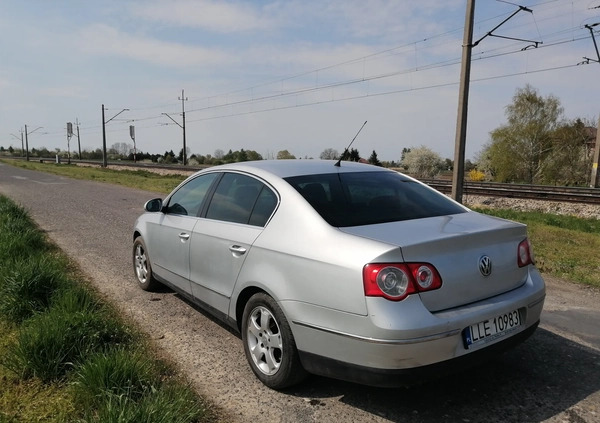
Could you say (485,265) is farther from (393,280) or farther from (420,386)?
(420,386)

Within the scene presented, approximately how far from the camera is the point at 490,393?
317 centimetres

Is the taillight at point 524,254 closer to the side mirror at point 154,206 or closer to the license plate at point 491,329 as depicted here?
the license plate at point 491,329

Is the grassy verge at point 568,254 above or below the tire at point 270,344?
below

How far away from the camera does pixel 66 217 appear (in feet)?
38.2

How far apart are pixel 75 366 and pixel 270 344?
131 cm

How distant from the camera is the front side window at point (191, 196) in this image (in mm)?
4415

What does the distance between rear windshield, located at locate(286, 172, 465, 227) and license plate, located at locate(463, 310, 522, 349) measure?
0.83 m

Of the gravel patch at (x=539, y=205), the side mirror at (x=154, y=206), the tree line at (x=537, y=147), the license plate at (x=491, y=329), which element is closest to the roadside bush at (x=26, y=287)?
the side mirror at (x=154, y=206)

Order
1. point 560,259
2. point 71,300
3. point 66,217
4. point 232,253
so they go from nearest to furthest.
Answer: point 232,253 < point 71,300 < point 560,259 < point 66,217

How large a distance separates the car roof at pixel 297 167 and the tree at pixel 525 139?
40917 mm

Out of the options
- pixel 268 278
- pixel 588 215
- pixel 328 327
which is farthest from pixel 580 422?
pixel 588 215

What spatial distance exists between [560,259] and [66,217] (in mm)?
10657

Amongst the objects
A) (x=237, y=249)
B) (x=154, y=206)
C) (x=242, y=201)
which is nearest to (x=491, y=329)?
(x=237, y=249)

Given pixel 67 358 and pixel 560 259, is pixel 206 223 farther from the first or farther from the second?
pixel 560 259
